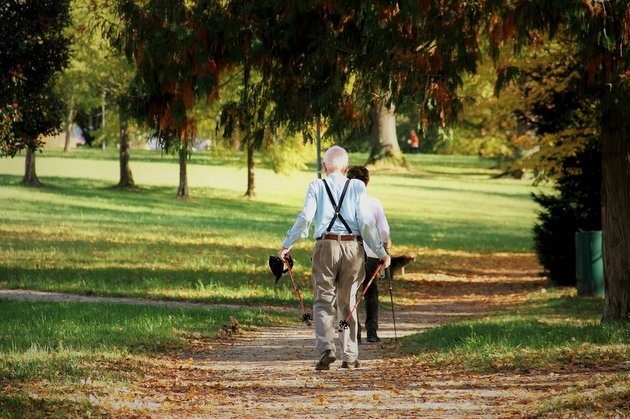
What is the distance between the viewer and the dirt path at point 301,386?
8219 mm

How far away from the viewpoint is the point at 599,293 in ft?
63.7

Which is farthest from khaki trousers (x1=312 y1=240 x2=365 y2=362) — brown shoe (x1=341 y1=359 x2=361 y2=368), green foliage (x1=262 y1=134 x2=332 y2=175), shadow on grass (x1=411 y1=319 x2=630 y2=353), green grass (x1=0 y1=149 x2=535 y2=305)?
green foliage (x1=262 y1=134 x2=332 y2=175)

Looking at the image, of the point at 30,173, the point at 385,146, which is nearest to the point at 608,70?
the point at 30,173

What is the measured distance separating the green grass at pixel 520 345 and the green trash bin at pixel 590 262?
4722 millimetres

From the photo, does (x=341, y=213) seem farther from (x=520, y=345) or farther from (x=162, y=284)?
(x=162, y=284)

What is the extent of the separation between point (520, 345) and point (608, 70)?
3.18 metres

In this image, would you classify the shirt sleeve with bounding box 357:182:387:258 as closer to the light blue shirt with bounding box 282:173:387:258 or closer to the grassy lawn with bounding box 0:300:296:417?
the light blue shirt with bounding box 282:173:387:258

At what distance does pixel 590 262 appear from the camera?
1939 cm

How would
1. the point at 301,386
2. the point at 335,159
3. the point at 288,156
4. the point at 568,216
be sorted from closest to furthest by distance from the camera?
1. the point at 301,386
2. the point at 335,159
3. the point at 568,216
4. the point at 288,156

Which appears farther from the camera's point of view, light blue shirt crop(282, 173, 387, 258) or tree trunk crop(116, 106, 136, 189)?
tree trunk crop(116, 106, 136, 189)

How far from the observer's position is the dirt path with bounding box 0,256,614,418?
8.22 metres

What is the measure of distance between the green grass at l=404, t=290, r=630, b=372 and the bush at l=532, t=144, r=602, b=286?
7.36 m

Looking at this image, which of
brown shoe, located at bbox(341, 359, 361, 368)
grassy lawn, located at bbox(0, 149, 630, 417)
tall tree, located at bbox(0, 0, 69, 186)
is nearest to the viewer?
grassy lawn, located at bbox(0, 149, 630, 417)

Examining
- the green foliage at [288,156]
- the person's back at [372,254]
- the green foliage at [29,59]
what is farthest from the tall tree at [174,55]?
the green foliage at [288,156]
